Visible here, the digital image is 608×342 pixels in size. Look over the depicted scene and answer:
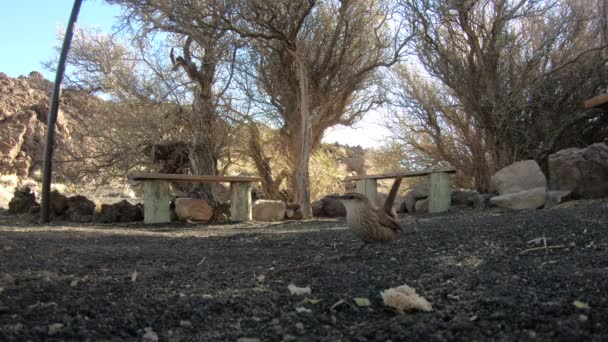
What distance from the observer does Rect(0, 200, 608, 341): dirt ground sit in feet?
5.25

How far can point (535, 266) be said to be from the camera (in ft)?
8.34

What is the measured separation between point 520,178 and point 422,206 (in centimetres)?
204

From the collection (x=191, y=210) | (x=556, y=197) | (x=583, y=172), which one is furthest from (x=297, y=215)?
(x=583, y=172)

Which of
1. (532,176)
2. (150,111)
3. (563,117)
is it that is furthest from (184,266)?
(563,117)

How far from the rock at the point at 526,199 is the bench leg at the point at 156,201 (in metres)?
5.63

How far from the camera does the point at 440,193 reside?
8.06 m

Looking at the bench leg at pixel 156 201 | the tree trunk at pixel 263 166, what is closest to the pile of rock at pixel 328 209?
the tree trunk at pixel 263 166

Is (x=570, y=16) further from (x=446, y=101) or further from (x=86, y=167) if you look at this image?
(x=86, y=167)

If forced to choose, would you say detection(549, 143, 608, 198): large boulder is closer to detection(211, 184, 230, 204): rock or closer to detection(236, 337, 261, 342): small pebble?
detection(236, 337, 261, 342): small pebble

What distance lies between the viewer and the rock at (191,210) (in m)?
8.19

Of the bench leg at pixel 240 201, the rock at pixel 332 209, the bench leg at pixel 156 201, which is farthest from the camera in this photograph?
the rock at pixel 332 209

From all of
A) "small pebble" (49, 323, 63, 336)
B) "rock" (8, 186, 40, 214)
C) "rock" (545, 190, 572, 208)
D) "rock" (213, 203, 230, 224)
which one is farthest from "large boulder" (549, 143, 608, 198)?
"rock" (8, 186, 40, 214)

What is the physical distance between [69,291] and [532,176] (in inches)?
285

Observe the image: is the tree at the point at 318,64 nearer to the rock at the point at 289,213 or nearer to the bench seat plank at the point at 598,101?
the rock at the point at 289,213
